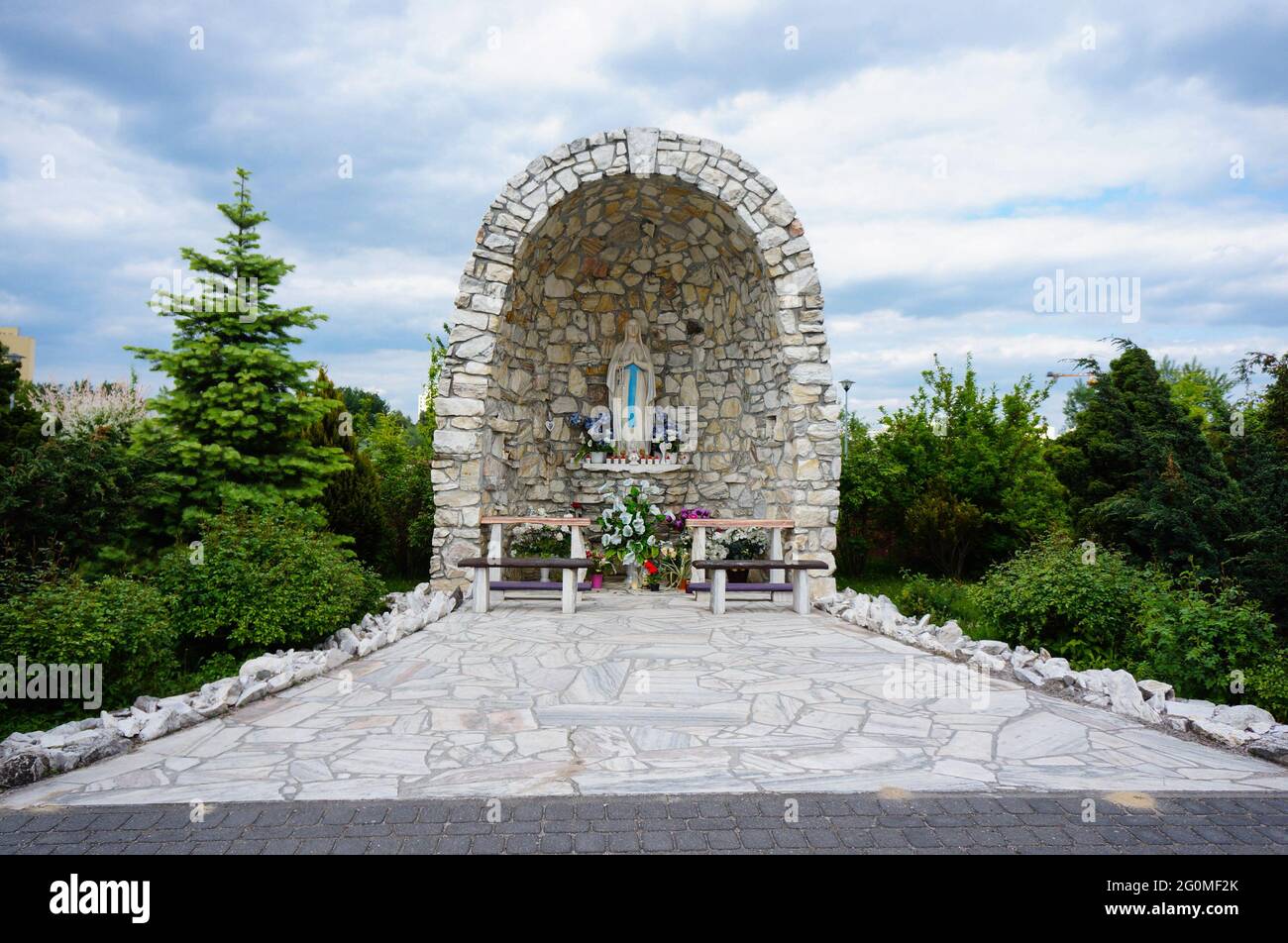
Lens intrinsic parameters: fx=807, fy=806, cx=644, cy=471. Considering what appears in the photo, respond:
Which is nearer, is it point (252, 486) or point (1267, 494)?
point (1267, 494)

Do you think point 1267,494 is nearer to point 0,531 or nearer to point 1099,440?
point 1099,440

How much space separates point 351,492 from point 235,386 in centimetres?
285

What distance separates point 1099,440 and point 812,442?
10.0 ft

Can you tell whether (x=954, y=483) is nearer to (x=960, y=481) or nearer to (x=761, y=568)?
(x=960, y=481)

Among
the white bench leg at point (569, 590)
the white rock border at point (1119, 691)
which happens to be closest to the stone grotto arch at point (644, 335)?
the white bench leg at point (569, 590)

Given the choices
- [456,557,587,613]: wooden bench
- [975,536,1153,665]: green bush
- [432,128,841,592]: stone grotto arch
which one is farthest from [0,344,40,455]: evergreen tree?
[975,536,1153,665]: green bush

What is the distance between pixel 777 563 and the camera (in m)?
8.22

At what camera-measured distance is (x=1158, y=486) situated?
21.4 feet

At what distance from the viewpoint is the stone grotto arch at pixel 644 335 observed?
9.03 meters

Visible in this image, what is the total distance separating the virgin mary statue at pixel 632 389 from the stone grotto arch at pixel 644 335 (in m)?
0.32

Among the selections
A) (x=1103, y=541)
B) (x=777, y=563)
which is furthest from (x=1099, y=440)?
(x=777, y=563)

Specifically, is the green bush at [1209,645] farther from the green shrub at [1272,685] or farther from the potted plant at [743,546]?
the potted plant at [743,546]

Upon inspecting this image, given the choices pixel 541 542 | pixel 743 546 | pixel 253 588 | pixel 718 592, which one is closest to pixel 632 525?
pixel 718 592
